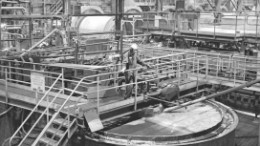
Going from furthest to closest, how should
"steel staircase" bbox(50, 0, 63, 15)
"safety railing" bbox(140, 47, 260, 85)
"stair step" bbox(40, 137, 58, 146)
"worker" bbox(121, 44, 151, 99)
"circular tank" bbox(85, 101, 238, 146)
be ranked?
"steel staircase" bbox(50, 0, 63, 15) → "safety railing" bbox(140, 47, 260, 85) → "worker" bbox(121, 44, 151, 99) → "circular tank" bbox(85, 101, 238, 146) → "stair step" bbox(40, 137, 58, 146)

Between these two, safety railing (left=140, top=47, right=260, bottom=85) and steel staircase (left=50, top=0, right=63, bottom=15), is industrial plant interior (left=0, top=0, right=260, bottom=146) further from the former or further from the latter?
steel staircase (left=50, top=0, right=63, bottom=15)

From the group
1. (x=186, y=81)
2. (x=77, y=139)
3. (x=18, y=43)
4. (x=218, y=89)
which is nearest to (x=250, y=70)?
(x=218, y=89)

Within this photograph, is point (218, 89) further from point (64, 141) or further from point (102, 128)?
point (64, 141)

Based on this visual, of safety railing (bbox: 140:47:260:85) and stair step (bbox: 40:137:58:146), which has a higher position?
safety railing (bbox: 140:47:260:85)

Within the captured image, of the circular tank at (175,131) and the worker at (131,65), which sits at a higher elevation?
the worker at (131,65)

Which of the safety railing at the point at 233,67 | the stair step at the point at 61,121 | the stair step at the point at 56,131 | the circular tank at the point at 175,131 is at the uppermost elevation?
the safety railing at the point at 233,67

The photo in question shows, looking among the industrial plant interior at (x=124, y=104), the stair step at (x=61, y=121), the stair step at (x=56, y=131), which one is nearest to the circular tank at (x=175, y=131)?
the industrial plant interior at (x=124, y=104)

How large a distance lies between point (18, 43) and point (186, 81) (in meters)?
8.03

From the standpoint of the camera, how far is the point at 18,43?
17.3 meters

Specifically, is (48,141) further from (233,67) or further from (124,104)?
(233,67)

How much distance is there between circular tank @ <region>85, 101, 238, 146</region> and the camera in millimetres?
10406

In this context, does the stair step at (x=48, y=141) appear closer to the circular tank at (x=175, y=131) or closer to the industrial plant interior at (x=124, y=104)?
the industrial plant interior at (x=124, y=104)

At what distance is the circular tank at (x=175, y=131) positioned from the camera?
1041cm

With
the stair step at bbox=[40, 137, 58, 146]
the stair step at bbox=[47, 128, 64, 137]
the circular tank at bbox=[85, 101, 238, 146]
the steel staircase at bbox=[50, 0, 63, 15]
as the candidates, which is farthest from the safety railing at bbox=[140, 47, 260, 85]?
the steel staircase at bbox=[50, 0, 63, 15]
